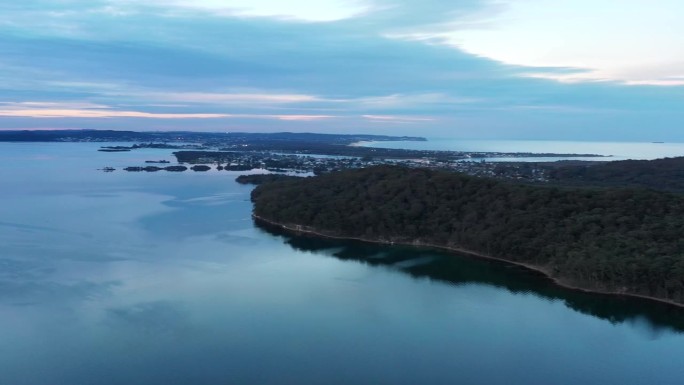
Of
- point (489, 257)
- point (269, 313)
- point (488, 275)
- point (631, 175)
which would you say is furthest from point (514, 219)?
point (631, 175)

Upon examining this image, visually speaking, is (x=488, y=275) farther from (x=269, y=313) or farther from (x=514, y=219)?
(x=269, y=313)

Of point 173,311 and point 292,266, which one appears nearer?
point 173,311

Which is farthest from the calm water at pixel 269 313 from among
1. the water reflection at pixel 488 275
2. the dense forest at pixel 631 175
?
the dense forest at pixel 631 175

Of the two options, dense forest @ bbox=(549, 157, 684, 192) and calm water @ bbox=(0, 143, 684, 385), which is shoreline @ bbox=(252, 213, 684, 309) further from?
dense forest @ bbox=(549, 157, 684, 192)

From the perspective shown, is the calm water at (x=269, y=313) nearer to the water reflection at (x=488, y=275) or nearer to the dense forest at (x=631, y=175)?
the water reflection at (x=488, y=275)

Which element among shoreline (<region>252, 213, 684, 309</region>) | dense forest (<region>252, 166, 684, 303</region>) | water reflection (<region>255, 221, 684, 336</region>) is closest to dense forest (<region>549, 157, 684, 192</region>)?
dense forest (<region>252, 166, 684, 303</region>)

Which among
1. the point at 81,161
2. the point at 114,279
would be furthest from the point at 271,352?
the point at 81,161

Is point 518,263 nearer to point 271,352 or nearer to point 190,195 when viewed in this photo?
point 271,352

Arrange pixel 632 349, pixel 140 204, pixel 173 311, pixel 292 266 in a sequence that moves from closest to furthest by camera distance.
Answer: pixel 632 349, pixel 173 311, pixel 292 266, pixel 140 204
